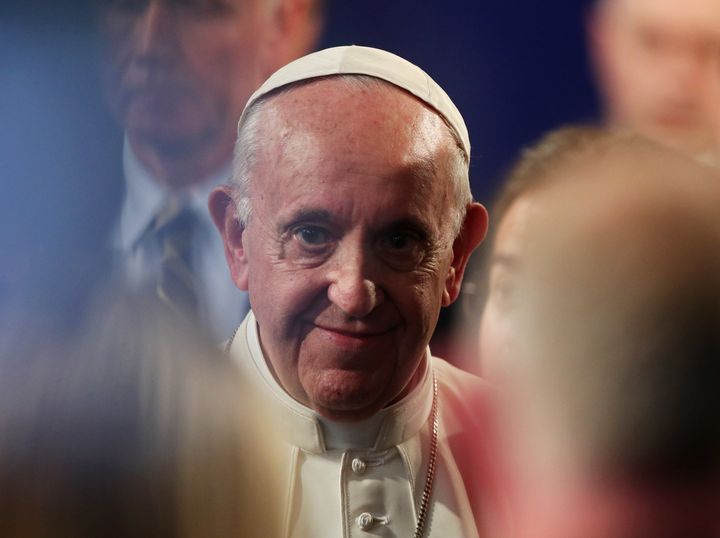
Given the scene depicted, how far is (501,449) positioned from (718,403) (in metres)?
0.76

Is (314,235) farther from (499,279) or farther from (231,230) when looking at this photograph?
(499,279)

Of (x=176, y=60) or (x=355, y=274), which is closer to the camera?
(x=355, y=274)

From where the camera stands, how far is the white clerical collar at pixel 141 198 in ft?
6.89

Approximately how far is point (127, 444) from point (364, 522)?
2.05 ft

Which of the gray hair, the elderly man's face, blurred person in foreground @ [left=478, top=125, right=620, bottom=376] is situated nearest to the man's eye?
the elderly man's face

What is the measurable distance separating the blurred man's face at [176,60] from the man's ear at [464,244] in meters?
0.62

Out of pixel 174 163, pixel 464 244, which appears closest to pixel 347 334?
pixel 464 244

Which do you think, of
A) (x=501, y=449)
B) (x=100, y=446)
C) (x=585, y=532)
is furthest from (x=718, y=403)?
(x=100, y=446)

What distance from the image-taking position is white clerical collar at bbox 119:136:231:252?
2102 millimetres

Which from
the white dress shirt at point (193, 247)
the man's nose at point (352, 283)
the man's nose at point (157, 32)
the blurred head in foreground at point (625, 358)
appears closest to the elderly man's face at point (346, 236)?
the man's nose at point (352, 283)

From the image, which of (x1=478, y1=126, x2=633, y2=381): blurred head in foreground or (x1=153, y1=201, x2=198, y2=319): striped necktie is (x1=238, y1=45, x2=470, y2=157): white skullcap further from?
(x1=153, y1=201, x2=198, y2=319): striped necktie

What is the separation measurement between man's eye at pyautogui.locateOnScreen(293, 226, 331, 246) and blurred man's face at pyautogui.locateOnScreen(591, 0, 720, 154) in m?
0.87

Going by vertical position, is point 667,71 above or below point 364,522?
above

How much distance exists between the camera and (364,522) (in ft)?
6.40
